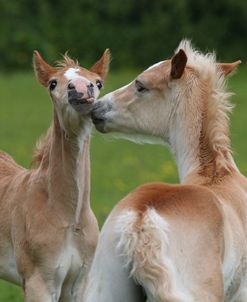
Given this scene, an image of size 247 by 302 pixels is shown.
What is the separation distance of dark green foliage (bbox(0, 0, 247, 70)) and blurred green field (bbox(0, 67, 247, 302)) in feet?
10.2

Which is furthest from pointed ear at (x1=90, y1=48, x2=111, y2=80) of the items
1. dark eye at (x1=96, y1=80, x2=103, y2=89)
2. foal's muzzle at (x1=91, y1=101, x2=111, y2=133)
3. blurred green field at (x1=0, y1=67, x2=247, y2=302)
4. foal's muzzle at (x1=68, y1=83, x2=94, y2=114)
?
blurred green field at (x1=0, y1=67, x2=247, y2=302)

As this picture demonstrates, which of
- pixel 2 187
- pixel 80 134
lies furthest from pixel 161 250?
pixel 2 187

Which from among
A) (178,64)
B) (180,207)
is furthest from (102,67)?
(180,207)

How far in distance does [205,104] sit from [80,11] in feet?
94.8

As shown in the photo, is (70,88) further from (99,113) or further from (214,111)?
(214,111)

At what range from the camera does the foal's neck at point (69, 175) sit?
6797 millimetres

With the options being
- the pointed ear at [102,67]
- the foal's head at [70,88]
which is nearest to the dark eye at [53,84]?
the foal's head at [70,88]

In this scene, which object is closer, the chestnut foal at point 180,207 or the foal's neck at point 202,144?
the chestnut foal at point 180,207

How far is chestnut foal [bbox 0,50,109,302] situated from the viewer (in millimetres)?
6566

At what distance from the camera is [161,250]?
500 centimetres

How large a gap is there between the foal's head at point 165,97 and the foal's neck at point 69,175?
34cm

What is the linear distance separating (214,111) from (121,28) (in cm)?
2872

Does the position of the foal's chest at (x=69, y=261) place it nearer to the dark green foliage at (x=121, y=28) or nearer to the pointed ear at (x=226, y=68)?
the pointed ear at (x=226, y=68)

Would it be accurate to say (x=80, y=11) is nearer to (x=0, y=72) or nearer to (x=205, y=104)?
(x=0, y=72)
